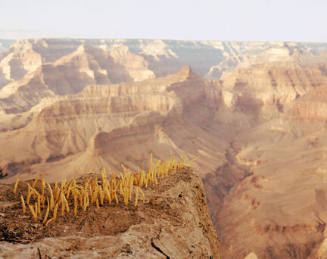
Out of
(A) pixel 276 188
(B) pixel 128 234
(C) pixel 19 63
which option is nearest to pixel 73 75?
(C) pixel 19 63

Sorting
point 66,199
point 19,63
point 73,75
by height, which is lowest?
point 66,199

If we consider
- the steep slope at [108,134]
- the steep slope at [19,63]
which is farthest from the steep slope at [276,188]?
the steep slope at [19,63]

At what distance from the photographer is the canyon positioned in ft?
109

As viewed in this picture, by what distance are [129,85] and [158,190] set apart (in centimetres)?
7296

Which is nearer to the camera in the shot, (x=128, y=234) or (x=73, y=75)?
(x=128, y=234)

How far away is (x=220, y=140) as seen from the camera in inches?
2758

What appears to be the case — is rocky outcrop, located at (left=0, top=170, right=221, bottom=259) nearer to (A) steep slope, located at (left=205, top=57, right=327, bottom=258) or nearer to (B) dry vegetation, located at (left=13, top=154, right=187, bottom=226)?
(B) dry vegetation, located at (left=13, top=154, right=187, bottom=226)

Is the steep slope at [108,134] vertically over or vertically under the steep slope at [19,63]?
→ under

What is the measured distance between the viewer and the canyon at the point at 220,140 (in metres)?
33.1

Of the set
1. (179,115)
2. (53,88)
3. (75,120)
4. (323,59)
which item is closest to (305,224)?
(179,115)

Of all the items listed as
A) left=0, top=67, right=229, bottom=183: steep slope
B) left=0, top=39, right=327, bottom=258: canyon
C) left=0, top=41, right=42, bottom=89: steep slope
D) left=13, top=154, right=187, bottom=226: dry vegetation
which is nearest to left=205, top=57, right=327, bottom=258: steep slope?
left=0, top=39, right=327, bottom=258: canyon

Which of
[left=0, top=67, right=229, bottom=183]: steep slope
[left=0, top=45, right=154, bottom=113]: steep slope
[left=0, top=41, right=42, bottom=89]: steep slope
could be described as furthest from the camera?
[left=0, top=41, right=42, bottom=89]: steep slope

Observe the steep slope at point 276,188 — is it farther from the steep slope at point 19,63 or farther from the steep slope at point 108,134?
the steep slope at point 19,63

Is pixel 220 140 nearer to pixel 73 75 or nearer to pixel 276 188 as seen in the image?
pixel 276 188
